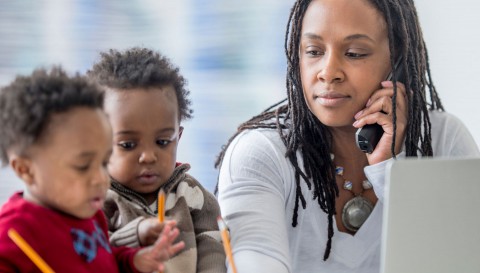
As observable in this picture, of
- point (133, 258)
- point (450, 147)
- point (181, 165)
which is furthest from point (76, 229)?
point (450, 147)

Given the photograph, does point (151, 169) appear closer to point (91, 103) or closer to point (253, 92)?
point (91, 103)

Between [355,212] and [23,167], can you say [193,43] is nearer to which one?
[355,212]

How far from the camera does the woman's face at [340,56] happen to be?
4.59 feet

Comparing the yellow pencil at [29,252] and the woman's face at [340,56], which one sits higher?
the woman's face at [340,56]

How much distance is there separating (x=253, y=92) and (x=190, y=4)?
0.29 m

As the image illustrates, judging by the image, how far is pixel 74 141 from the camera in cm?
88

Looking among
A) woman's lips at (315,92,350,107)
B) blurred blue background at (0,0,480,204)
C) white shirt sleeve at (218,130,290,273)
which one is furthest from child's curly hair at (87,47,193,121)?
blurred blue background at (0,0,480,204)

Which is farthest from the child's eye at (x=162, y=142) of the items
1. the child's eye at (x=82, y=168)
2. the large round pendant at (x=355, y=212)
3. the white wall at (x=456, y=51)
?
the white wall at (x=456, y=51)

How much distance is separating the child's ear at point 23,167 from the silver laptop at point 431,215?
0.45m

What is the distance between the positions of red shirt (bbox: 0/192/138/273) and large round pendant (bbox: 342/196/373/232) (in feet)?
2.08

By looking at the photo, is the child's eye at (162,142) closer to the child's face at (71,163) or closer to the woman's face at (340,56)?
the child's face at (71,163)

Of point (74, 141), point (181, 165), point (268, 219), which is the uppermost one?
point (74, 141)

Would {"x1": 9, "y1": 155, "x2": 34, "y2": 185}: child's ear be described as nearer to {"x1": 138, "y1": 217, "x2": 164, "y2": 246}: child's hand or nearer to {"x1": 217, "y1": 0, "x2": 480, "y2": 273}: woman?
{"x1": 138, "y1": 217, "x2": 164, "y2": 246}: child's hand

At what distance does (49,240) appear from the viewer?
89 cm
